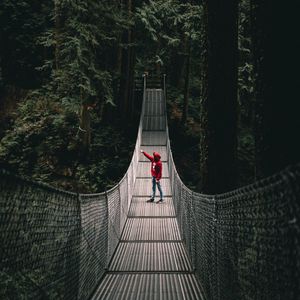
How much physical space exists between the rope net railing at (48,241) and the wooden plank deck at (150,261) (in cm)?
30

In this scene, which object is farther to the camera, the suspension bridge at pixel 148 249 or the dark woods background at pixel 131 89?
the dark woods background at pixel 131 89

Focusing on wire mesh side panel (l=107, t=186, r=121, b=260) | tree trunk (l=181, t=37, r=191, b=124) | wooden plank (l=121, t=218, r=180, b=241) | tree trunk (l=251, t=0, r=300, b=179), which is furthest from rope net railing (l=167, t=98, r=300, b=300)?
tree trunk (l=181, t=37, r=191, b=124)

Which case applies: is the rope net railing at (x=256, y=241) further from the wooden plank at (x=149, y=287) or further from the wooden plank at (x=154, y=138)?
the wooden plank at (x=154, y=138)

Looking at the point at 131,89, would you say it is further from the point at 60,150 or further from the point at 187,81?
the point at 60,150

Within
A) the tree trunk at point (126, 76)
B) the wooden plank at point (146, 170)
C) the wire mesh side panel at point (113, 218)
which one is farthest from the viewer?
the tree trunk at point (126, 76)

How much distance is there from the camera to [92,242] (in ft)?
11.0

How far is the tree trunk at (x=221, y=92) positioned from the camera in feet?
12.7

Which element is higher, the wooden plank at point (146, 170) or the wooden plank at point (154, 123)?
the wooden plank at point (154, 123)

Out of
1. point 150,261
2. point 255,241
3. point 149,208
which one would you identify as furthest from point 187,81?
point 255,241

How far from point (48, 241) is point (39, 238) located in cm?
14

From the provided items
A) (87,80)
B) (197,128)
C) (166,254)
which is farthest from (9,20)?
(166,254)

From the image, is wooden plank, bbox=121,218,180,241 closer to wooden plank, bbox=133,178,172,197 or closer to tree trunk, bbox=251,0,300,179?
wooden plank, bbox=133,178,172,197

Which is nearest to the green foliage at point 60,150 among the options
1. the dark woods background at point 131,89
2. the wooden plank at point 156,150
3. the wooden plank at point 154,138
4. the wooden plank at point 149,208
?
the dark woods background at point 131,89

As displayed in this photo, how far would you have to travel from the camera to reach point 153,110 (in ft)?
54.2
